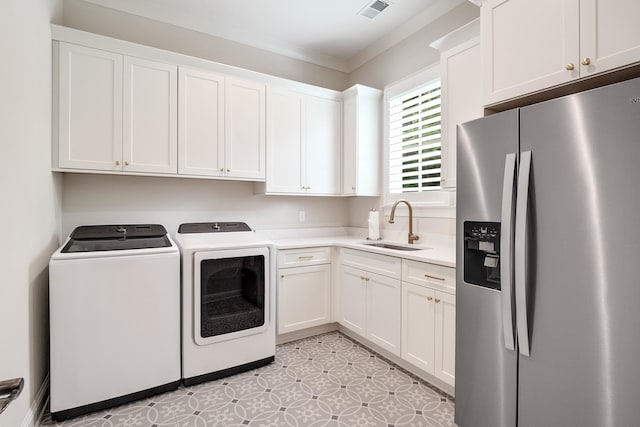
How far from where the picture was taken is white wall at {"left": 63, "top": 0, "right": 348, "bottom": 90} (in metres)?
2.64

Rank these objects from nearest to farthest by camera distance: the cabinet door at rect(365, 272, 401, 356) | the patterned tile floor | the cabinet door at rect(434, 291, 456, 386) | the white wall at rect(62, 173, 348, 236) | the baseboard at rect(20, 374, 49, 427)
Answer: the baseboard at rect(20, 374, 49, 427) → the patterned tile floor → the cabinet door at rect(434, 291, 456, 386) → the cabinet door at rect(365, 272, 401, 356) → the white wall at rect(62, 173, 348, 236)

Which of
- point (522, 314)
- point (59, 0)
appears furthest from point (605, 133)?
point (59, 0)

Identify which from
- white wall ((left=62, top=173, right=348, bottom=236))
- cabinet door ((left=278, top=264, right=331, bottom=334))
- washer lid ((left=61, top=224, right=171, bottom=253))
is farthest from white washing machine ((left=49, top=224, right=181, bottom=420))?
cabinet door ((left=278, top=264, right=331, bottom=334))

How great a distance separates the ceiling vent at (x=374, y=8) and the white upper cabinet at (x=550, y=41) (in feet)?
3.93

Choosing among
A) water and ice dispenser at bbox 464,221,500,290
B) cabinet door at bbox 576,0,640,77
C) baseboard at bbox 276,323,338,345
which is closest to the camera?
cabinet door at bbox 576,0,640,77

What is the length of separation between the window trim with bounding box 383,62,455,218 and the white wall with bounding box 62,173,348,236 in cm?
80

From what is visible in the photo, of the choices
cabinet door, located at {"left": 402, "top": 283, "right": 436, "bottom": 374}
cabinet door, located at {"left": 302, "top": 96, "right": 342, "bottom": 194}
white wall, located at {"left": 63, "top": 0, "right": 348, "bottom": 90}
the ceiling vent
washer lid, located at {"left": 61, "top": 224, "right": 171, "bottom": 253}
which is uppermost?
the ceiling vent

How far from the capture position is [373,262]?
266cm

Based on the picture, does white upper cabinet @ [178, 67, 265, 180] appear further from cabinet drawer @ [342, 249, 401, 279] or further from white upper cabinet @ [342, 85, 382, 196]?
cabinet drawer @ [342, 249, 401, 279]

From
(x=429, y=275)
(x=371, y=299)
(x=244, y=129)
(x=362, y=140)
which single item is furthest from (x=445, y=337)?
(x=244, y=129)

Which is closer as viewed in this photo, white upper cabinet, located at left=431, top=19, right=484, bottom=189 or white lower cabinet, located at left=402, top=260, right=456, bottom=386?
white lower cabinet, located at left=402, top=260, right=456, bottom=386

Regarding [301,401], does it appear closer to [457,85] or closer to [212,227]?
[212,227]

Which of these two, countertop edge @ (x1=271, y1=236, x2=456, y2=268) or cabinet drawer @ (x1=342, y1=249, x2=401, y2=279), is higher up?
countertop edge @ (x1=271, y1=236, x2=456, y2=268)

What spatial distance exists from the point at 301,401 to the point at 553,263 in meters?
1.62
